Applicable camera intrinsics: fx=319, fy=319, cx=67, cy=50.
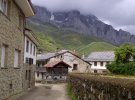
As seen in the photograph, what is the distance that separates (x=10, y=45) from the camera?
19.7m

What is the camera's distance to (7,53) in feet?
62.3

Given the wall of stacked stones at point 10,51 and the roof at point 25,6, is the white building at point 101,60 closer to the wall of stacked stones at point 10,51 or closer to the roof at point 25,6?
the roof at point 25,6

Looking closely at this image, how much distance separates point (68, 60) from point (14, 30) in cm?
4696

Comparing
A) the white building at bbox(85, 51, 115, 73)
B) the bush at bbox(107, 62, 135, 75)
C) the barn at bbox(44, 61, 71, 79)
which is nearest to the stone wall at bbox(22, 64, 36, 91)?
the bush at bbox(107, 62, 135, 75)

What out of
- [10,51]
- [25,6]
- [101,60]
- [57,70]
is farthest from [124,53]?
[10,51]

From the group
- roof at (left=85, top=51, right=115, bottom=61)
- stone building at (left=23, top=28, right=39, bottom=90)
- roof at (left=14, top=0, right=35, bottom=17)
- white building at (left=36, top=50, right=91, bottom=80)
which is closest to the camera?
roof at (left=14, top=0, right=35, bottom=17)

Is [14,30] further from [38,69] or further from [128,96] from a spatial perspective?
[38,69]

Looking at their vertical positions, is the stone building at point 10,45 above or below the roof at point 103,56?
below

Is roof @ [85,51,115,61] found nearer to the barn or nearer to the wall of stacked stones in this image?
the barn

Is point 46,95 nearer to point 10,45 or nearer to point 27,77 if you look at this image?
point 27,77

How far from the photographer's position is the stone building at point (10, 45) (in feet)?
57.7

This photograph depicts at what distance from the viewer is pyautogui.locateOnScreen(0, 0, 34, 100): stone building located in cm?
1758

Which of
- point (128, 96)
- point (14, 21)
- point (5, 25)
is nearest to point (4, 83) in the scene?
point (5, 25)

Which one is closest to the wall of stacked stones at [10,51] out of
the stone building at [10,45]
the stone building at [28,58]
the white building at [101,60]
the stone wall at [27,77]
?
the stone building at [10,45]
